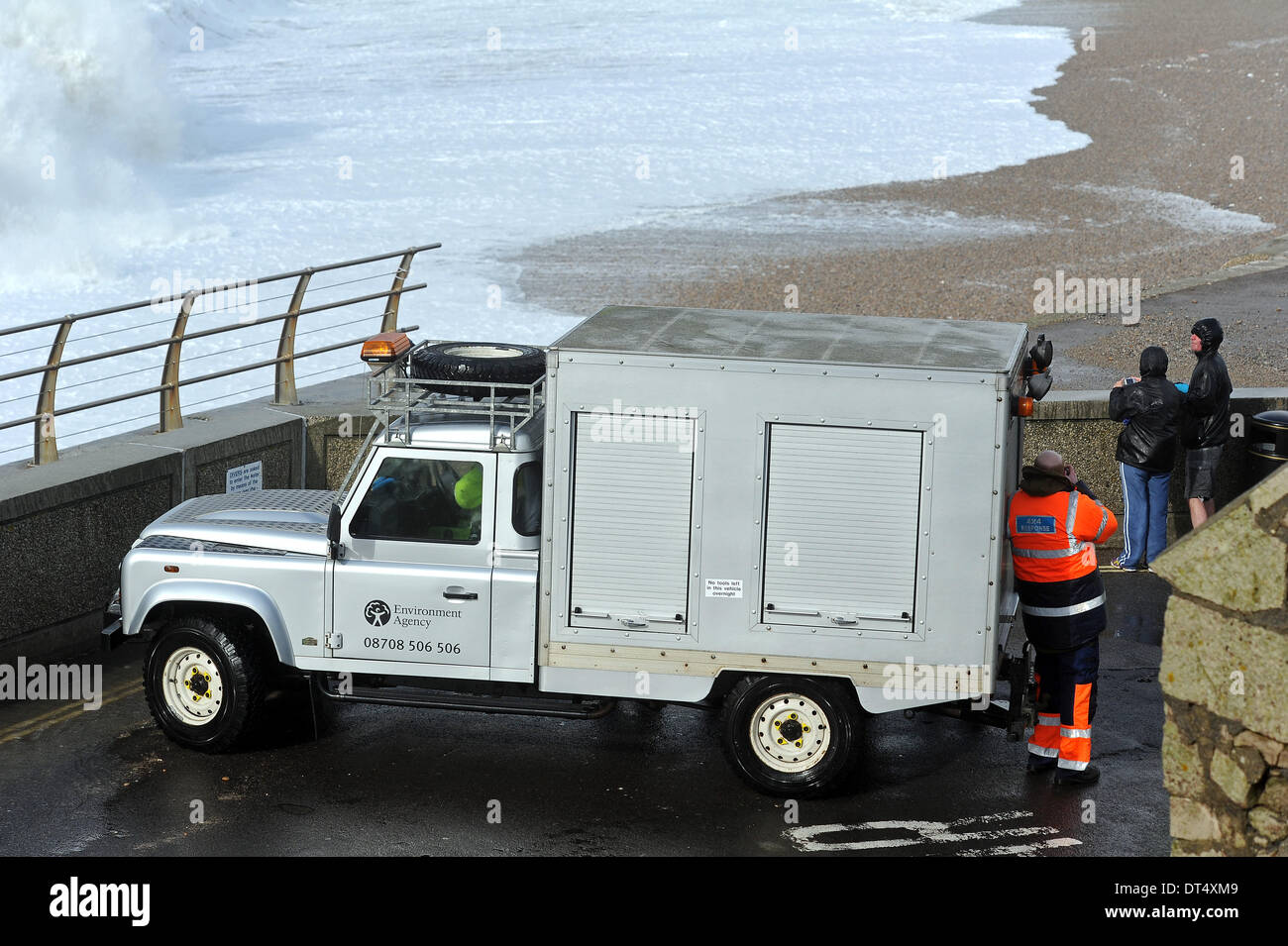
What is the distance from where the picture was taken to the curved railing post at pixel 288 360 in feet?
46.1

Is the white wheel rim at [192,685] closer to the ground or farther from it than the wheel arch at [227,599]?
closer to the ground

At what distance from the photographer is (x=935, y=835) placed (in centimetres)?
872

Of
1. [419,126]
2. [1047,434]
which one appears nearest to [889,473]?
[1047,434]

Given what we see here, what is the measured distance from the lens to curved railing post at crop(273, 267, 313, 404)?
14.1 meters

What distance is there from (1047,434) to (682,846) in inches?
265

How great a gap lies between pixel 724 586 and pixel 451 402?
202cm

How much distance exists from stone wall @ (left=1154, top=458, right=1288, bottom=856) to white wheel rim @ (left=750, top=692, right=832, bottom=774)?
3.24 meters

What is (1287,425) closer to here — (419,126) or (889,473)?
(889,473)

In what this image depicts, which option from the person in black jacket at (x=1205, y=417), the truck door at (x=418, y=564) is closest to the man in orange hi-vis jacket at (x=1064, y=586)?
the truck door at (x=418, y=564)

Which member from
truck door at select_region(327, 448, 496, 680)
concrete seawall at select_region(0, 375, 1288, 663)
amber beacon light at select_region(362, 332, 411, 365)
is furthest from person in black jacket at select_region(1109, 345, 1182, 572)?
amber beacon light at select_region(362, 332, 411, 365)

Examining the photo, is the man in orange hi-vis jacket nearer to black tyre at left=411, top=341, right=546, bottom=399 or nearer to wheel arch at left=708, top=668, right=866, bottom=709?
wheel arch at left=708, top=668, right=866, bottom=709

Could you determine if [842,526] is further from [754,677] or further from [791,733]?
[791,733]

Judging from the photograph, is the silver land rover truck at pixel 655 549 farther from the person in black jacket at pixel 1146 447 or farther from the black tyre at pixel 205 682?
the person in black jacket at pixel 1146 447

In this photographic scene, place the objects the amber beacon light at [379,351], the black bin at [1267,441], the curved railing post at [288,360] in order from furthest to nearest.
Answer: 1. the curved railing post at [288,360]
2. the black bin at [1267,441]
3. the amber beacon light at [379,351]
